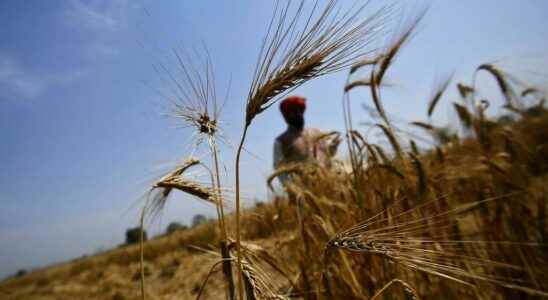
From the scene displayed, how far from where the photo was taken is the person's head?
4660mm

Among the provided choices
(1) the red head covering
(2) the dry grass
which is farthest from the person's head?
(2) the dry grass

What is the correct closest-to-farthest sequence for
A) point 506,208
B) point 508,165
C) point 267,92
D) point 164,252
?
1. point 267,92
2. point 506,208
3. point 508,165
4. point 164,252

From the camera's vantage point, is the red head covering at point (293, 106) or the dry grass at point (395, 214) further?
the red head covering at point (293, 106)

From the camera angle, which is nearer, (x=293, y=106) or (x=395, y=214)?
(x=395, y=214)

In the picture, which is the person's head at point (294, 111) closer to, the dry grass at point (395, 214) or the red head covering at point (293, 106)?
the red head covering at point (293, 106)

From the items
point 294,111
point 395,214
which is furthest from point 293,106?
point 395,214

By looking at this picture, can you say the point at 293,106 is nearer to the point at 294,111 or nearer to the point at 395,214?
the point at 294,111

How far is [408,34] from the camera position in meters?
1.58

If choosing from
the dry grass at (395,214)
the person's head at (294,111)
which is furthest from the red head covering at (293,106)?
the dry grass at (395,214)

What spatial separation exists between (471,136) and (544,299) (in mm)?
1169

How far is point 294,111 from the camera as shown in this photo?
4676 millimetres

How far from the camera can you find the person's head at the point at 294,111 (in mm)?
4660

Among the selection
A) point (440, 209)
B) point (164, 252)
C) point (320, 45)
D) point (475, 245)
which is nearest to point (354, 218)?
point (440, 209)

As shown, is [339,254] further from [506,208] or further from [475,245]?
[506,208]
